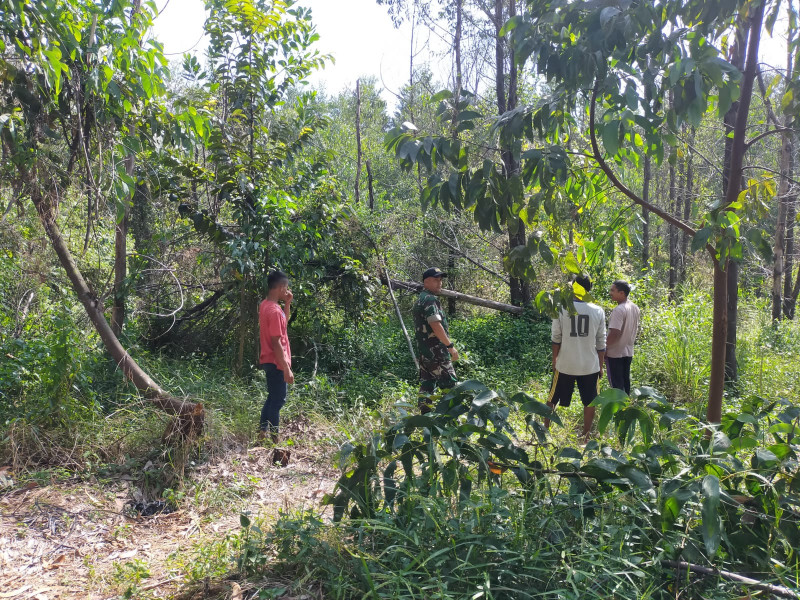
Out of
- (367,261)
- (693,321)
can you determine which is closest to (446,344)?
(367,261)

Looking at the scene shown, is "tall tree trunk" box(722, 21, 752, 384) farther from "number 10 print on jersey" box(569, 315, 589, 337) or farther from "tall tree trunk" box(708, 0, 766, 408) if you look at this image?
"number 10 print on jersey" box(569, 315, 589, 337)

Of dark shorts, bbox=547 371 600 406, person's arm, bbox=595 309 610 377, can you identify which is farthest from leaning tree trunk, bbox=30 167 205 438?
person's arm, bbox=595 309 610 377

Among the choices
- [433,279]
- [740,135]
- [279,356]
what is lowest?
[279,356]

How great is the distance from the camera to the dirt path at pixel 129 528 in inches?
131

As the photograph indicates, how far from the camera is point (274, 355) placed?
552cm

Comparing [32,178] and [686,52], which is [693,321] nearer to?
[686,52]

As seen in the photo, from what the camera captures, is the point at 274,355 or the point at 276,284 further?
the point at 276,284

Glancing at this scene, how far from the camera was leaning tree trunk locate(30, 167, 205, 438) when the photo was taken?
492 centimetres

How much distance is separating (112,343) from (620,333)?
5.00 metres

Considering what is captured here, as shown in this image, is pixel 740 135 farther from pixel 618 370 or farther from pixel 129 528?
pixel 129 528

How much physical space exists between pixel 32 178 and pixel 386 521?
13.2ft

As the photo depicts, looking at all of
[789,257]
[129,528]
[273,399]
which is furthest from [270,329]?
[789,257]

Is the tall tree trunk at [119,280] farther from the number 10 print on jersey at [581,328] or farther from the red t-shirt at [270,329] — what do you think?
the number 10 print on jersey at [581,328]

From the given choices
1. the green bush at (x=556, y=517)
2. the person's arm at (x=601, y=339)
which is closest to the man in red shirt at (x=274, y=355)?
the green bush at (x=556, y=517)
